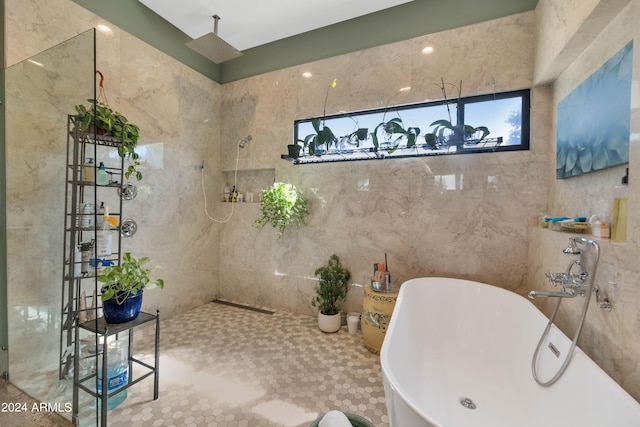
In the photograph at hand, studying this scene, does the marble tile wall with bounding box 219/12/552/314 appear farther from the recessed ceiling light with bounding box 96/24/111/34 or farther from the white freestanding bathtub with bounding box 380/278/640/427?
the recessed ceiling light with bounding box 96/24/111/34

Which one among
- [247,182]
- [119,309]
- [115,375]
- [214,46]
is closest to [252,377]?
[115,375]

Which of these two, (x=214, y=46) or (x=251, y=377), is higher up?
(x=214, y=46)

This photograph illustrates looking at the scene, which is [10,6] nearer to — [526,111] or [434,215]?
[434,215]

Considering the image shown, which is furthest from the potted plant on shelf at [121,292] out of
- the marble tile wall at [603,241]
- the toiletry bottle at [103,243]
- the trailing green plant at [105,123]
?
the marble tile wall at [603,241]

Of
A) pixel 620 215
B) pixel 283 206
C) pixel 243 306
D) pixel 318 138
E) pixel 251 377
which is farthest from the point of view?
pixel 243 306

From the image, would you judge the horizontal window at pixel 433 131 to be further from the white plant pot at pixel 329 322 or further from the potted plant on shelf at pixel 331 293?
the white plant pot at pixel 329 322

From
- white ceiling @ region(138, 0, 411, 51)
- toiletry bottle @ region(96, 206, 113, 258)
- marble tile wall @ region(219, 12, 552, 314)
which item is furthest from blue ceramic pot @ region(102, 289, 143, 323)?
white ceiling @ region(138, 0, 411, 51)

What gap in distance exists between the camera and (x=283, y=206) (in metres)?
2.70

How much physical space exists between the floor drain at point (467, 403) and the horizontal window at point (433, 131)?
69.0 inches

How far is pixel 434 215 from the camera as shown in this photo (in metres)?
2.38

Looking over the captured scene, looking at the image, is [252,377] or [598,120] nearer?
[598,120]

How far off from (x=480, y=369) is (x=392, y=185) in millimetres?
1565

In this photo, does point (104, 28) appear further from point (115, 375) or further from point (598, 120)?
point (598, 120)

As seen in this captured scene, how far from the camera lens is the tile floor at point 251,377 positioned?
5.00 feet
